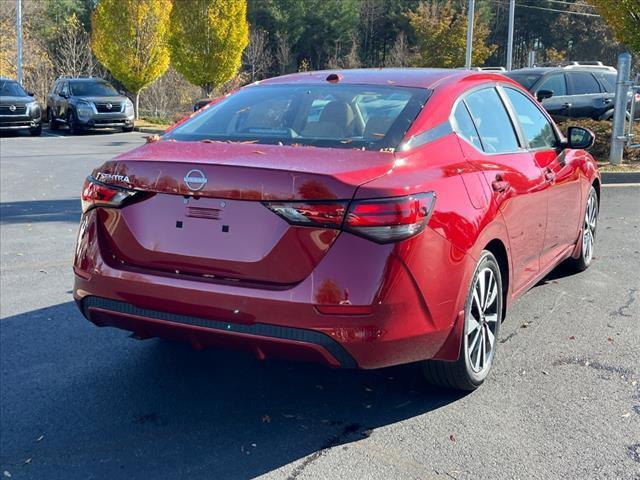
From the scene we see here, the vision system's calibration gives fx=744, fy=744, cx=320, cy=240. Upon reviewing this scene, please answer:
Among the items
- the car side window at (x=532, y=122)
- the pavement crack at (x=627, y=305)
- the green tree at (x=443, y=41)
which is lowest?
the pavement crack at (x=627, y=305)

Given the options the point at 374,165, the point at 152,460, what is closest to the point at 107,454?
the point at 152,460

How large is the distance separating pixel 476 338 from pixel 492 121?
4.47 feet

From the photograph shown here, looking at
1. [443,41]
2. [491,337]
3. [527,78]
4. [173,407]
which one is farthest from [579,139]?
[443,41]

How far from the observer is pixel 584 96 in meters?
16.1

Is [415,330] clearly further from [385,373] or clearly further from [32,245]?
[32,245]

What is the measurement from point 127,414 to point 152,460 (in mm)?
515

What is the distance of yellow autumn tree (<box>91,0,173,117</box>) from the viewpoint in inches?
992

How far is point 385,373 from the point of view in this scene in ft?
13.9

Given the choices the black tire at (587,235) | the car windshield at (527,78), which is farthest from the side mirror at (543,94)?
the black tire at (587,235)

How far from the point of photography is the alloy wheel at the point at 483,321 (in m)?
3.79

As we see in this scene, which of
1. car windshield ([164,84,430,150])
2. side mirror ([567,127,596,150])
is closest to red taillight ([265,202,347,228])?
car windshield ([164,84,430,150])

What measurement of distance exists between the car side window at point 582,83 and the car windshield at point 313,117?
1296 cm

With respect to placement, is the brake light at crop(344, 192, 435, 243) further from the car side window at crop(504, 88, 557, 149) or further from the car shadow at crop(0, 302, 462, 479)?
the car side window at crop(504, 88, 557, 149)

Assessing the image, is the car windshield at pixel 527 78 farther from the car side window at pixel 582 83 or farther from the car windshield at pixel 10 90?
the car windshield at pixel 10 90
